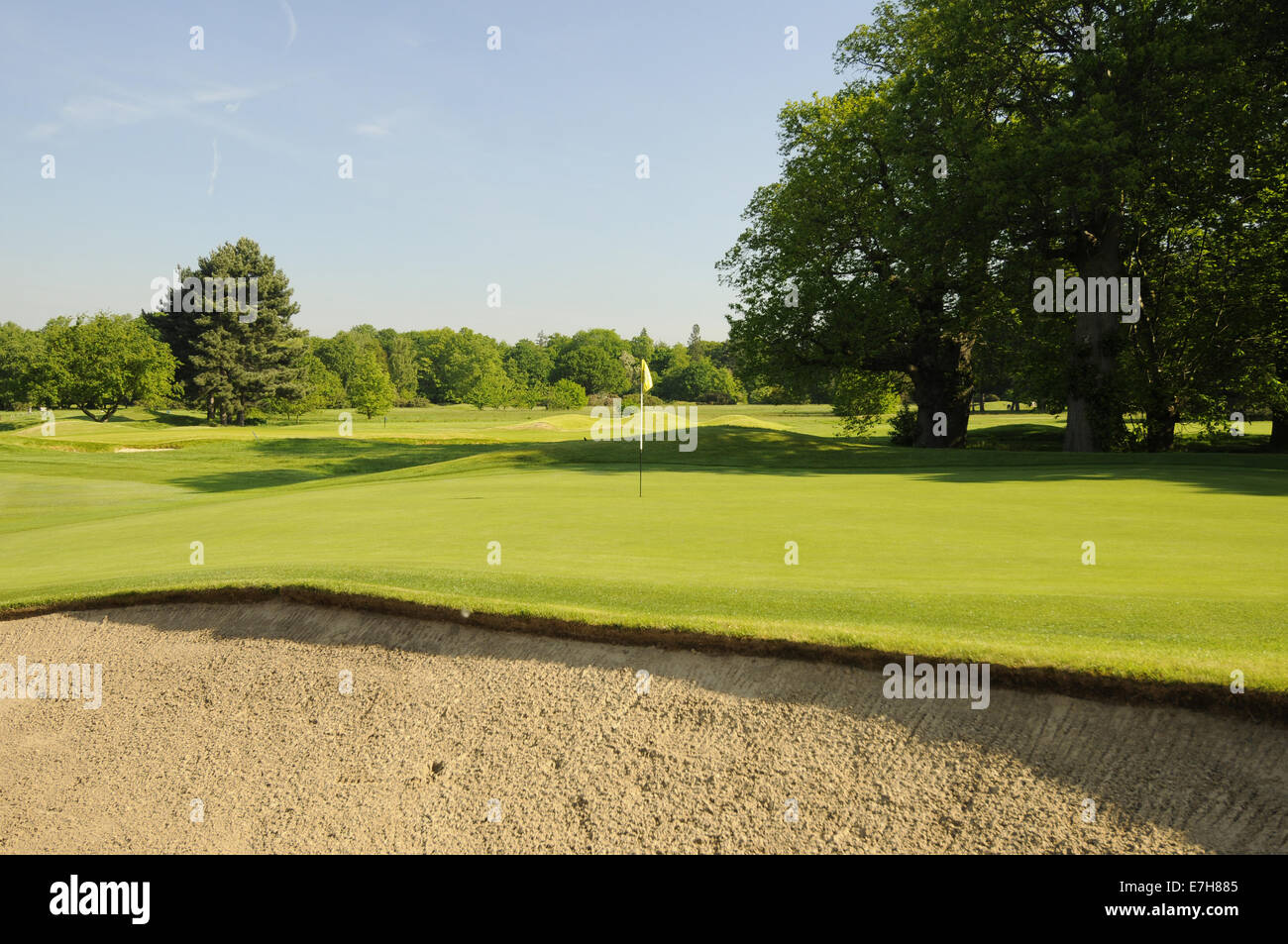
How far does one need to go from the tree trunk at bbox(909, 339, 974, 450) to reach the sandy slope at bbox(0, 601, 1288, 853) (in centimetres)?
3168

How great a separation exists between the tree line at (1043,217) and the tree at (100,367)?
59074 mm

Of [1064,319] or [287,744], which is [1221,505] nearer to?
[287,744]

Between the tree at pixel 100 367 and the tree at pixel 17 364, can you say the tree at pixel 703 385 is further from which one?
the tree at pixel 17 364

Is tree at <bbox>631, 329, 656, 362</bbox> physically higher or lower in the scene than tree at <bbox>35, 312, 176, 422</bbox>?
higher

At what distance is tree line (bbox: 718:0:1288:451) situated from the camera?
1001 inches

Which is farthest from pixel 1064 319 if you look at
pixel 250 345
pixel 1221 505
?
pixel 250 345

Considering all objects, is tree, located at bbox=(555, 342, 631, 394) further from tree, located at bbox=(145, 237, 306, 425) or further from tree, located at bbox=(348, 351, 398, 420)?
tree, located at bbox=(145, 237, 306, 425)

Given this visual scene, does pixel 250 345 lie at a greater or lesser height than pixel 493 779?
greater

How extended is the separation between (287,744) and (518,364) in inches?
5537

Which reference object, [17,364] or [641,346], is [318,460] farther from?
[641,346]

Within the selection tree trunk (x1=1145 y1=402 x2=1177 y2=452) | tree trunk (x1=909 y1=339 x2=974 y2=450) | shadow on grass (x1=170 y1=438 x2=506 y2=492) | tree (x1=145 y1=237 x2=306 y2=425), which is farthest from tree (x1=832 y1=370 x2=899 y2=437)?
tree (x1=145 y1=237 x2=306 y2=425)

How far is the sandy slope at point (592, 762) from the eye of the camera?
16.4 ft

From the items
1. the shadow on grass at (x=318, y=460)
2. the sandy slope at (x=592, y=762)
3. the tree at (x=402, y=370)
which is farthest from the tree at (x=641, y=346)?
the sandy slope at (x=592, y=762)
